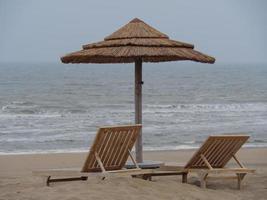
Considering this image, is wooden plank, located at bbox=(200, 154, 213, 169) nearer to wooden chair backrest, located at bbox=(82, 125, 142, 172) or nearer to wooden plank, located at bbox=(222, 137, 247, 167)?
wooden plank, located at bbox=(222, 137, 247, 167)

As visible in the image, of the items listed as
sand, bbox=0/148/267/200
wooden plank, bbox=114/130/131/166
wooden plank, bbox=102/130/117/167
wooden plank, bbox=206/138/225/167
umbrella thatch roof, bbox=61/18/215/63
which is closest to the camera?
sand, bbox=0/148/267/200

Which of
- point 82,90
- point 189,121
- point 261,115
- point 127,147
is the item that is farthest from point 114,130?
point 82,90

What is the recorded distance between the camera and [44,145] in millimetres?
14242

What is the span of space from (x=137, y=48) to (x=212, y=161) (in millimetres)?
1544

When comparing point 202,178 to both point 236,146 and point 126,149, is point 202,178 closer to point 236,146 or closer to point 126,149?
point 236,146

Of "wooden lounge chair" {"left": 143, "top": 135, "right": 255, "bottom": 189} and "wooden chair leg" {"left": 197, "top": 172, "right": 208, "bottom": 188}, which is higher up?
"wooden lounge chair" {"left": 143, "top": 135, "right": 255, "bottom": 189}

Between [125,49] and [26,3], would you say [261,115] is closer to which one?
[125,49]

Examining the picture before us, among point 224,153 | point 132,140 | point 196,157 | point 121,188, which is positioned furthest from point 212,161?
point 121,188

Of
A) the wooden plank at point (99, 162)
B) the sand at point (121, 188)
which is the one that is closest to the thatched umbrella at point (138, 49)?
the wooden plank at point (99, 162)

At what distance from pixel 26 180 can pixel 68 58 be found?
1864 millimetres

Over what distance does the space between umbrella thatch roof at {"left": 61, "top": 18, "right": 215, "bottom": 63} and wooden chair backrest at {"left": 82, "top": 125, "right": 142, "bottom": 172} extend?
0.76 metres

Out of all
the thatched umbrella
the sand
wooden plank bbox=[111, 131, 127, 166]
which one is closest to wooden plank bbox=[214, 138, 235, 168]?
the sand

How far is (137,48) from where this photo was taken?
7.48m

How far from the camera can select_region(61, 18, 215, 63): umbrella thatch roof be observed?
24.3ft
